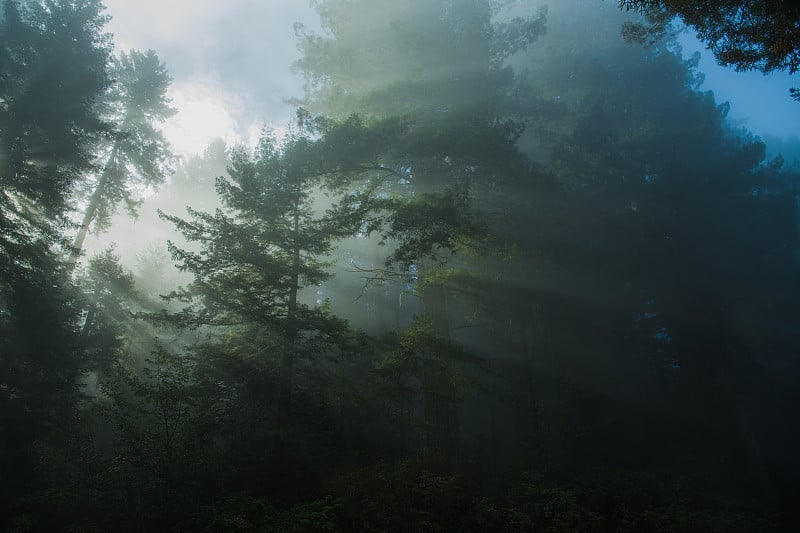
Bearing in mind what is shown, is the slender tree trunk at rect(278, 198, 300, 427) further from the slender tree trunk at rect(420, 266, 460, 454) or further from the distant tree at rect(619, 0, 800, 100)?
the distant tree at rect(619, 0, 800, 100)

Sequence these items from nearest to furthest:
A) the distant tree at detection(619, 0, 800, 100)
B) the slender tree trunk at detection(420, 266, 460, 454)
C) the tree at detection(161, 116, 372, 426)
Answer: the distant tree at detection(619, 0, 800, 100)
the tree at detection(161, 116, 372, 426)
the slender tree trunk at detection(420, 266, 460, 454)

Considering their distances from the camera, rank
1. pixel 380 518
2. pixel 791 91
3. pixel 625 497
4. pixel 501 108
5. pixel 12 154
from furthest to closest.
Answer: pixel 501 108 → pixel 12 154 → pixel 625 497 → pixel 380 518 → pixel 791 91

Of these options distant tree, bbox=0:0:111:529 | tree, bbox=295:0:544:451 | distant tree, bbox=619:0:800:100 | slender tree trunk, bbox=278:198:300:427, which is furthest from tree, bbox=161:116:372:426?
distant tree, bbox=619:0:800:100

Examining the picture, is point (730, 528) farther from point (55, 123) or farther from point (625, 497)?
point (55, 123)

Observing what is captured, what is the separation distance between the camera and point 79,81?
13758 mm

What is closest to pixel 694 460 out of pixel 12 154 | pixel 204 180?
pixel 12 154

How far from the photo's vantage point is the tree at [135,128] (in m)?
19.6

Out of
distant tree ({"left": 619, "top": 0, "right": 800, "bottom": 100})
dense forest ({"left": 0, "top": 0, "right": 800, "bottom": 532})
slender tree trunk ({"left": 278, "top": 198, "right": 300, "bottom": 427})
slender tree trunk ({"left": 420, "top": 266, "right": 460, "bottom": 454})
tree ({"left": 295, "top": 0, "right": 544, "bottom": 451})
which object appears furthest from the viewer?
tree ({"left": 295, "top": 0, "right": 544, "bottom": 451})

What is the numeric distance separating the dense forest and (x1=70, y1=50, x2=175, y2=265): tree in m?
0.14

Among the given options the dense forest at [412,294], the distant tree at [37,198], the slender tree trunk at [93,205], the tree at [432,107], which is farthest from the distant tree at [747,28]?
the slender tree trunk at [93,205]

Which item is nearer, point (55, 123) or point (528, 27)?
point (55, 123)

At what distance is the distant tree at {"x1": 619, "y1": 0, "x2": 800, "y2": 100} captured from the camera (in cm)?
632

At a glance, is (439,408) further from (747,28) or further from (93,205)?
(93,205)

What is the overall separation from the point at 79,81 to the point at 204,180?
78.7 feet
